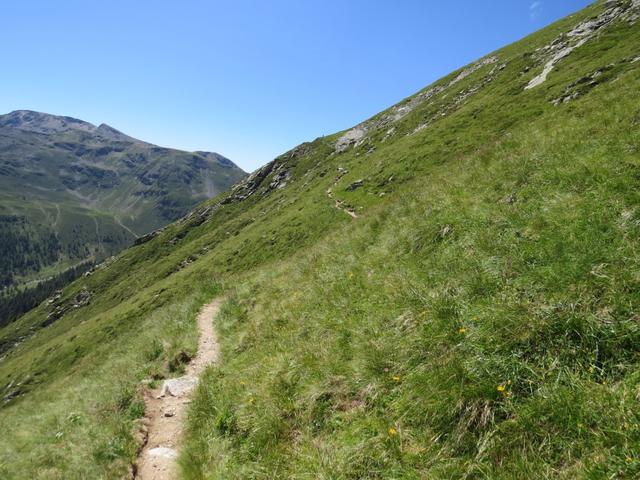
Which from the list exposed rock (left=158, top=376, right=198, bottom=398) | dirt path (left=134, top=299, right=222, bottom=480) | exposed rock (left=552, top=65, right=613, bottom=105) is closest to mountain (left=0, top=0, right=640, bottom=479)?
dirt path (left=134, top=299, right=222, bottom=480)

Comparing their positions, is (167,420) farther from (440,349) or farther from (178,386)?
(440,349)

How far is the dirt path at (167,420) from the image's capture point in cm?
Result: 748

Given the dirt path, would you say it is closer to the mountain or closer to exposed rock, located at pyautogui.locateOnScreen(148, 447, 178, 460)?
exposed rock, located at pyautogui.locateOnScreen(148, 447, 178, 460)

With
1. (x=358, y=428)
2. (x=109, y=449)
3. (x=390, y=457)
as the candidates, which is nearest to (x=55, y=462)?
(x=109, y=449)

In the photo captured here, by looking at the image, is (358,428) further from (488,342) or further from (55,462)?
(55,462)

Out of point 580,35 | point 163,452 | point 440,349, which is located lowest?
point 163,452

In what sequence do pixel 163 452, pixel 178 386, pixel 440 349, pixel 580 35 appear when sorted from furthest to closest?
pixel 580 35
pixel 178 386
pixel 163 452
pixel 440 349

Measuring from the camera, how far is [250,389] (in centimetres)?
783

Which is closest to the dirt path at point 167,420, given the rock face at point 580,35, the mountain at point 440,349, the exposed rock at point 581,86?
the mountain at point 440,349

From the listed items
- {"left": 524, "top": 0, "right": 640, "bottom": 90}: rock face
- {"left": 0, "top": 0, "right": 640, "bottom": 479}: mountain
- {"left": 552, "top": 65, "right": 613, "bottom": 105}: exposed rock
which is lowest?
{"left": 0, "top": 0, "right": 640, "bottom": 479}: mountain

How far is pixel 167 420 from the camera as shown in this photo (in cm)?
938

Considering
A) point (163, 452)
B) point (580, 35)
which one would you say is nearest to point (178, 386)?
point (163, 452)

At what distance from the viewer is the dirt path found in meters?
7.48

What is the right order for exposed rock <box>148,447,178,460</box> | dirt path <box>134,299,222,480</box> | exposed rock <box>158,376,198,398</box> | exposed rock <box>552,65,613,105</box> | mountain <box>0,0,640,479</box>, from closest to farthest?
mountain <box>0,0,640,479</box>, dirt path <box>134,299,222,480</box>, exposed rock <box>148,447,178,460</box>, exposed rock <box>158,376,198,398</box>, exposed rock <box>552,65,613,105</box>
